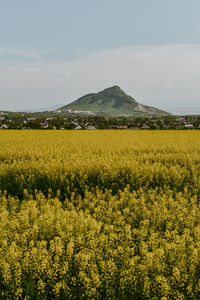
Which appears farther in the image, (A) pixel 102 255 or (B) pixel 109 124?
(B) pixel 109 124

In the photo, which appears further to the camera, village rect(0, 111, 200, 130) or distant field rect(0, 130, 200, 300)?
village rect(0, 111, 200, 130)

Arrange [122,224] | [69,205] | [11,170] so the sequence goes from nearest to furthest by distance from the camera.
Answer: [122,224], [69,205], [11,170]

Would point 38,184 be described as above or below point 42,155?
below

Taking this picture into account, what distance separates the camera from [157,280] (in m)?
3.28

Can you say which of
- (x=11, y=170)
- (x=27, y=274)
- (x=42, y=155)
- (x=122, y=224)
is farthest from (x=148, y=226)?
(x=42, y=155)

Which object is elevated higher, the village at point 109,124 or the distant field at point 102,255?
the village at point 109,124

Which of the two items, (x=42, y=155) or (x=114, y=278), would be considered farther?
(x=42, y=155)

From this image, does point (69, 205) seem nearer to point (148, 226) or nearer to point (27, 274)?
point (148, 226)

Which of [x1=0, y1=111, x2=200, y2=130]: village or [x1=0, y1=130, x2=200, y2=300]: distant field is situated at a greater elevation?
[x1=0, y1=111, x2=200, y2=130]: village

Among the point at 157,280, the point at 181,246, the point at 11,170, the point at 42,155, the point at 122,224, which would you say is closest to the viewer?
the point at 157,280

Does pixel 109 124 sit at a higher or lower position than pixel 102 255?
higher

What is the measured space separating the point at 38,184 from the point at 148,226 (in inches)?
240

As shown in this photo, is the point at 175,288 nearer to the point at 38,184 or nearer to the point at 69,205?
the point at 69,205

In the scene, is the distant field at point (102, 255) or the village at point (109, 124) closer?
the distant field at point (102, 255)
